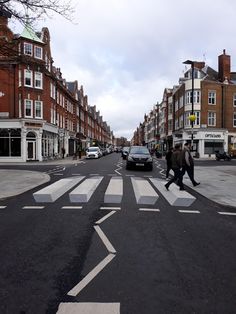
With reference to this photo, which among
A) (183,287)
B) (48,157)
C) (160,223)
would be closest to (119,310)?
(183,287)

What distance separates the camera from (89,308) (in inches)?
135

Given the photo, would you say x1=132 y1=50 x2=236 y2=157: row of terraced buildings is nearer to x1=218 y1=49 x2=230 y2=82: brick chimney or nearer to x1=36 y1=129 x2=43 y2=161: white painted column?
x1=218 y1=49 x2=230 y2=82: brick chimney

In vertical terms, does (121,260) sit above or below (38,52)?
below

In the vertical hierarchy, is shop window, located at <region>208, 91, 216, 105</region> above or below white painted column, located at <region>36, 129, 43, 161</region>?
above

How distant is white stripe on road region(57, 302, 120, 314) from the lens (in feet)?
11.0

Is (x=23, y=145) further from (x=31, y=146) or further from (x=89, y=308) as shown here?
(x=89, y=308)

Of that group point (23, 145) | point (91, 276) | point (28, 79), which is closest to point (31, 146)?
point (23, 145)

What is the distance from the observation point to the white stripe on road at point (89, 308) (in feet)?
11.0

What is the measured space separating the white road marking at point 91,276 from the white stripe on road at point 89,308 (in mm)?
258

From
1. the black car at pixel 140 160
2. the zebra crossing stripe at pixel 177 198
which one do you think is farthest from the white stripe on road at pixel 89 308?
the black car at pixel 140 160

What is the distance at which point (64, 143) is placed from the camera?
5378 centimetres

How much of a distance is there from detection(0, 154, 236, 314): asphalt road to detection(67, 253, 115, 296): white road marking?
45 mm

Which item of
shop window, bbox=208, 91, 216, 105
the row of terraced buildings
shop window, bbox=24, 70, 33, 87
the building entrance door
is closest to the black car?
the building entrance door

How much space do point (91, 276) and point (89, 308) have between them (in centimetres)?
82
